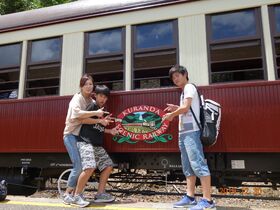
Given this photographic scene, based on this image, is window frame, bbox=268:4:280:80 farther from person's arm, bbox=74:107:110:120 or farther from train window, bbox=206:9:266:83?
person's arm, bbox=74:107:110:120

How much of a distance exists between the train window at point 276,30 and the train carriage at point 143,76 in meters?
0.01

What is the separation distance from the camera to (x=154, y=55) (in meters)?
4.83

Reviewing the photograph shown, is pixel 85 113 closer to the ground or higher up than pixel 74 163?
higher up

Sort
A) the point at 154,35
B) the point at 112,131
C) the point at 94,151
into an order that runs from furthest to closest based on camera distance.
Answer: the point at 154,35 < the point at 112,131 < the point at 94,151

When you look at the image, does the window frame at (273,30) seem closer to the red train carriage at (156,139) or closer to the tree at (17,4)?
the red train carriage at (156,139)

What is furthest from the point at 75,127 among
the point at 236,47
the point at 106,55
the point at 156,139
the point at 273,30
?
the point at 273,30

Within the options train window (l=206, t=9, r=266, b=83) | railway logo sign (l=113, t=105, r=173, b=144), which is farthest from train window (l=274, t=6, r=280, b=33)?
railway logo sign (l=113, t=105, r=173, b=144)

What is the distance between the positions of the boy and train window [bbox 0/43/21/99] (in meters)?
2.02

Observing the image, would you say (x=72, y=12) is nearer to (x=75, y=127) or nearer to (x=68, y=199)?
(x=75, y=127)

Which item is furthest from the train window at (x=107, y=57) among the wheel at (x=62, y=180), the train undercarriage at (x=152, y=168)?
the wheel at (x=62, y=180)

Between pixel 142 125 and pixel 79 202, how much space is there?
1336mm

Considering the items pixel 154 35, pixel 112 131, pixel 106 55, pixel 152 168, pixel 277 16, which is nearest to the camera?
→ pixel 112 131

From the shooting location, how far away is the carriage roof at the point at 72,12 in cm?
500

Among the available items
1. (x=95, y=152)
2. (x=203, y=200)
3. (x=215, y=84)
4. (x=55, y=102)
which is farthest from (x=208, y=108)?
(x=55, y=102)
